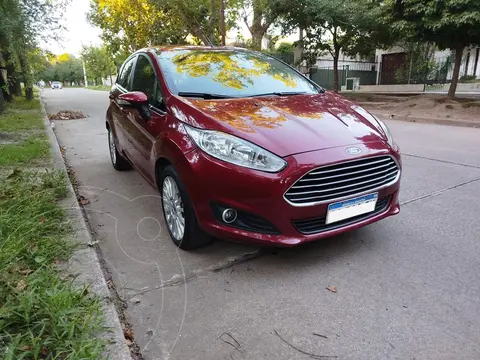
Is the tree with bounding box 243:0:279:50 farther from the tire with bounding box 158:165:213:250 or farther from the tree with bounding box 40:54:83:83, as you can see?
the tree with bounding box 40:54:83:83

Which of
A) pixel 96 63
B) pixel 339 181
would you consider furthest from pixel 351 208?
pixel 96 63

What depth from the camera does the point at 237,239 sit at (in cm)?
262

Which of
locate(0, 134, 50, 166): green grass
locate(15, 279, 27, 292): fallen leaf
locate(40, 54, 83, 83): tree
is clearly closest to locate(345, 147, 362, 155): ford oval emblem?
locate(15, 279, 27, 292): fallen leaf

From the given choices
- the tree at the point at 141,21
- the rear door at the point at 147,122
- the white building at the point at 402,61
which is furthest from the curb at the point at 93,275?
the white building at the point at 402,61

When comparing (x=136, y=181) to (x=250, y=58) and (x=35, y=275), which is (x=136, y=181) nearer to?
(x=250, y=58)

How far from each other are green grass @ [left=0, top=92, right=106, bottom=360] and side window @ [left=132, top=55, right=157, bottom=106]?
1323 millimetres

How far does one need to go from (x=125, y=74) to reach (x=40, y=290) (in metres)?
3.37

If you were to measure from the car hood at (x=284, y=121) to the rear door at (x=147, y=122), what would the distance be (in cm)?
27

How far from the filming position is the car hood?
2.60 meters

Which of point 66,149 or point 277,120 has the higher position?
point 277,120

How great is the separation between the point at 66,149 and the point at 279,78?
16.8ft

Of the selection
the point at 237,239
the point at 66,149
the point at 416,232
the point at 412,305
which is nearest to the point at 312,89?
the point at 416,232

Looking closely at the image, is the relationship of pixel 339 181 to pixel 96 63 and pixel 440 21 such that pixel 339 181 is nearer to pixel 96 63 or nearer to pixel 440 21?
pixel 440 21

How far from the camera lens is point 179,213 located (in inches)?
118
